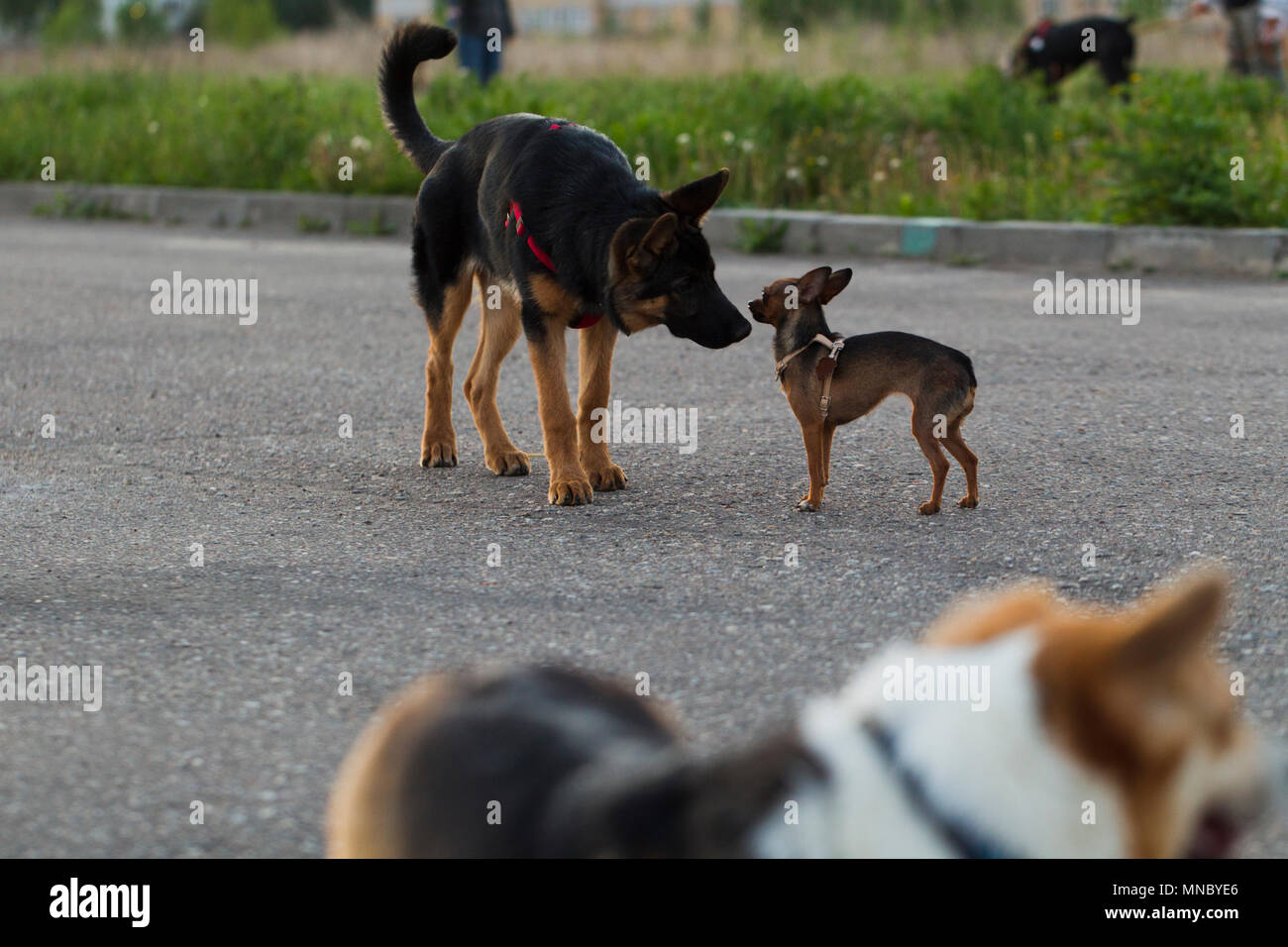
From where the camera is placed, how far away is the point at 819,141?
12812mm

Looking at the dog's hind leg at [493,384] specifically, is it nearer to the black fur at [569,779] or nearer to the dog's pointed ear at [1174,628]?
the black fur at [569,779]

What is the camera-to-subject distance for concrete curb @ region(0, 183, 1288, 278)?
9922 mm

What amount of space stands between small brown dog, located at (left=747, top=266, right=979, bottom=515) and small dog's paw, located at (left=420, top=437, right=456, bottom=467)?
4.08 feet

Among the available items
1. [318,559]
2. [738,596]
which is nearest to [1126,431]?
[738,596]

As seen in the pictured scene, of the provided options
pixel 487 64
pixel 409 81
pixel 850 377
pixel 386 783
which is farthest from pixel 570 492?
pixel 487 64

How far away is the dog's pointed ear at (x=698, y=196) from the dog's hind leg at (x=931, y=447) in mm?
887

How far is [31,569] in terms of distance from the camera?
14.4ft

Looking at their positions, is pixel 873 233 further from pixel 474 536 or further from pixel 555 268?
pixel 474 536

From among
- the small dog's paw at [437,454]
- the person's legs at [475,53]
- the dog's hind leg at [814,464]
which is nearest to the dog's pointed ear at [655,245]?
the dog's hind leg at [814,464]

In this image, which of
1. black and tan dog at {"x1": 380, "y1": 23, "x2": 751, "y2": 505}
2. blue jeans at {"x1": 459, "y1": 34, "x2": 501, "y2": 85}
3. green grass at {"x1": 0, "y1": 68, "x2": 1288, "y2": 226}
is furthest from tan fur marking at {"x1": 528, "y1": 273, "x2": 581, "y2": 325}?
blue jeans at {"x1": 459, "y1": 34, "x2": 501, "y2": 85}

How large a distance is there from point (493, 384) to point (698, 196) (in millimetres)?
1107

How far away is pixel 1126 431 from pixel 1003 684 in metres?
4.87
